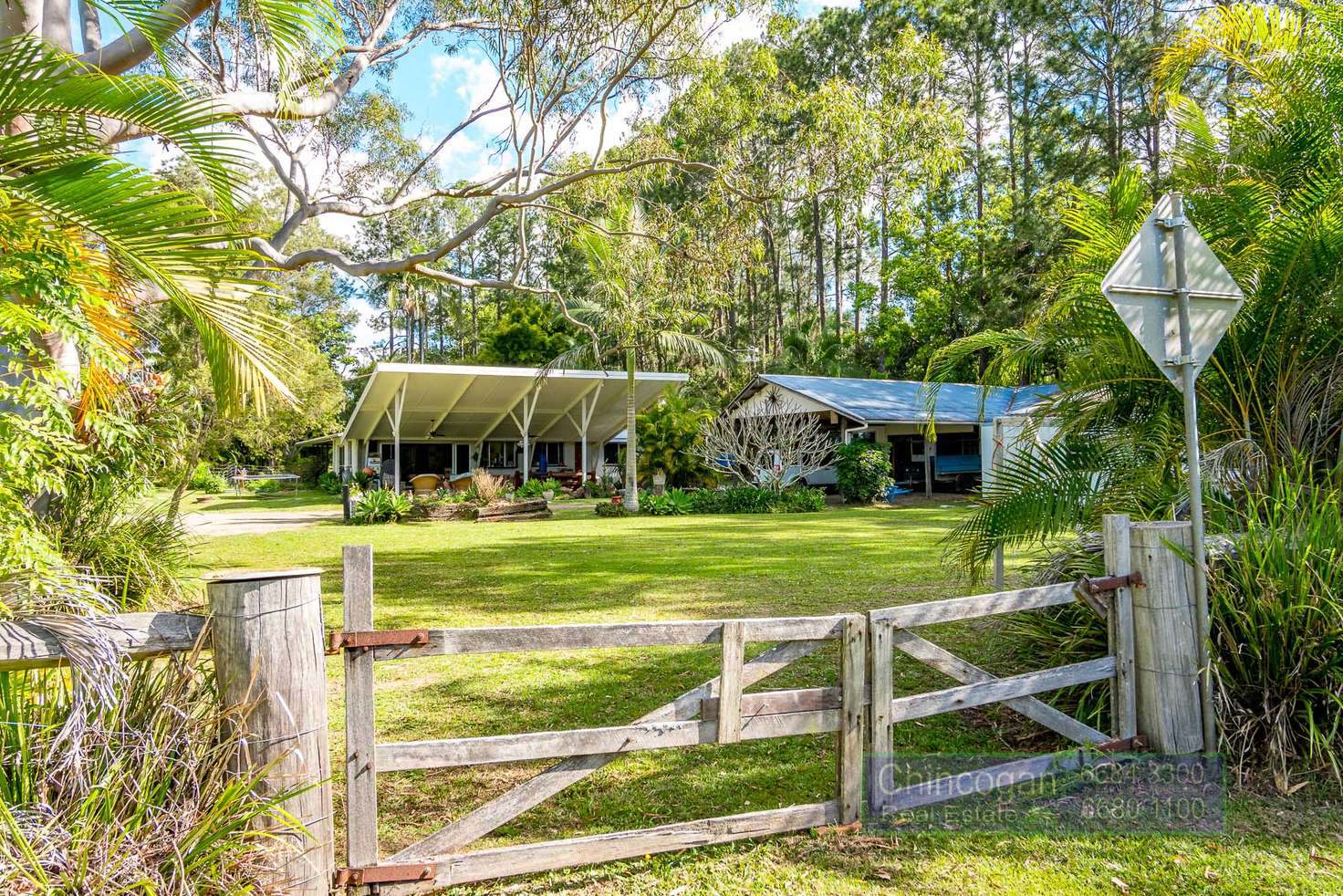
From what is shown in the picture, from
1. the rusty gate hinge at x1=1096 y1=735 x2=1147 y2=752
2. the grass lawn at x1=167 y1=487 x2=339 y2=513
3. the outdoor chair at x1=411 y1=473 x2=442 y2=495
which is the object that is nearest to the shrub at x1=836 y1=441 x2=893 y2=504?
the outdoor chair at x1=411 y1=473 x2=442 y2=495

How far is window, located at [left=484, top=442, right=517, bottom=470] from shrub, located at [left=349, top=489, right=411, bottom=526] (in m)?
11.8

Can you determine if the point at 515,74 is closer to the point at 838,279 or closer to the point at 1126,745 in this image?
the point at 1126,745

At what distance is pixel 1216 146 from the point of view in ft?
19.7

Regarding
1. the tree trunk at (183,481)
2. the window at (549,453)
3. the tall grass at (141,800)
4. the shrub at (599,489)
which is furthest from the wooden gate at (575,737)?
the window at (549,453)

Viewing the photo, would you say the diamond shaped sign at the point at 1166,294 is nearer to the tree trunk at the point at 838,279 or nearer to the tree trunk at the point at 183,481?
the tree trunk at the point at 183,481

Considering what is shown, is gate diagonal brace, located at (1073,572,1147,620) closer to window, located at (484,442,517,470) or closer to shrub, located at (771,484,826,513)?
shrub, located at (771,484,826,513)

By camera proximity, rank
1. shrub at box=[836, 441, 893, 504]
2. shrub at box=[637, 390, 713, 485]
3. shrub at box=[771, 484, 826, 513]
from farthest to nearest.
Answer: shrub at box=[637, 390, 713, 485] < shrub at box=[836, 441, 893, 504] < shrub at box=[771, 484, 826, 513]

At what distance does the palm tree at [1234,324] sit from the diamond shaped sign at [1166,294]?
97 cm

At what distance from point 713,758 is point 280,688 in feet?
8.41

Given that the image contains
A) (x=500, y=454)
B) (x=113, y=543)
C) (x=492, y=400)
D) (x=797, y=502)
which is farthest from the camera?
(x=500, y=454)

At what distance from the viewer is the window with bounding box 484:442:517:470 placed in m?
31.5

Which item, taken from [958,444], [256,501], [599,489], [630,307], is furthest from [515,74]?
[256,501]

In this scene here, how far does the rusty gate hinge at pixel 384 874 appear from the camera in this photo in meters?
2.76

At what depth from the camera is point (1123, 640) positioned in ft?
13.0
